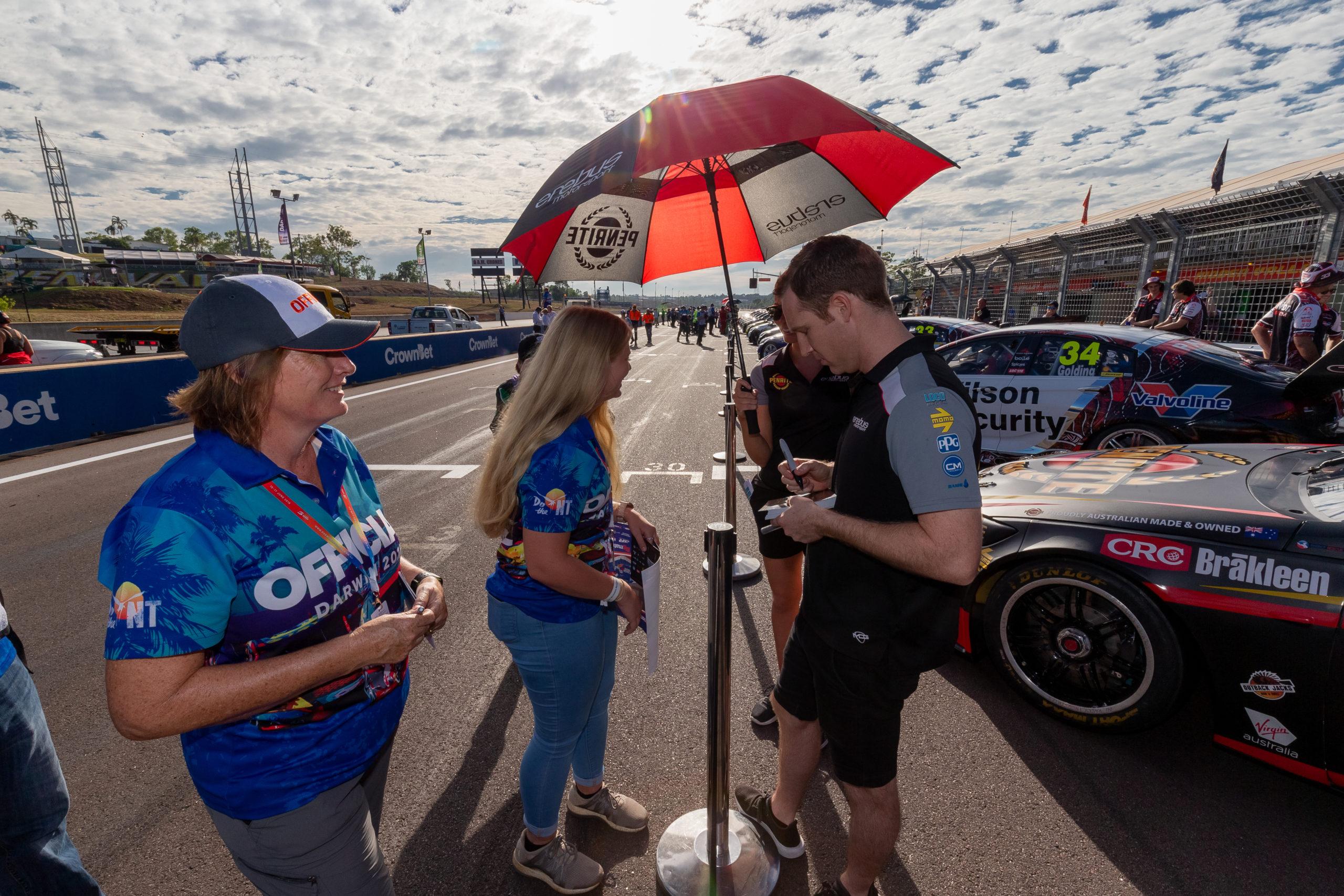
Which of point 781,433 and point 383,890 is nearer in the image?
point 383,890

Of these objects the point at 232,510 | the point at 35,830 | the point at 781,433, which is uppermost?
the point at 232,510

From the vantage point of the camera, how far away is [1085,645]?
275cm

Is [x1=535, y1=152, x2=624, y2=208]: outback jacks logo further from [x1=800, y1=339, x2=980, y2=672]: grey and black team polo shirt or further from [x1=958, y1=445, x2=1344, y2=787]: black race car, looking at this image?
[x1=958, y1=445, x2=1344, y2=787]: black race car

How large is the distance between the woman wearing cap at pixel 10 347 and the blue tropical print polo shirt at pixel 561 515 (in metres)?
11.0

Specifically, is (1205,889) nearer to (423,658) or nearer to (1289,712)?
(1289,712)

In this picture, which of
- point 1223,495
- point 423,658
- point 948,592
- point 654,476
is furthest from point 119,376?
point 1223,495

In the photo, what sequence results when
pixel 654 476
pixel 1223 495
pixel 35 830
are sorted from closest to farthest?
pixel 35 830, pixel 1223 495, pixel 654 476

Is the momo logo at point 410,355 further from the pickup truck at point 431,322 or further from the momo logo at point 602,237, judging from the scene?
the momo logo at point 602,237

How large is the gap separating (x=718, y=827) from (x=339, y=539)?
1528 millimetres

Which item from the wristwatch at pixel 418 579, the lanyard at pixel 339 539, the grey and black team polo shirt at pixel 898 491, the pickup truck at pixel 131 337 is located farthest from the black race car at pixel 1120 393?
the pickup truck at pixel 131 337

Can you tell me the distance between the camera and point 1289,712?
7.25ft

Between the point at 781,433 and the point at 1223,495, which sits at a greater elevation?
the point at 781,433

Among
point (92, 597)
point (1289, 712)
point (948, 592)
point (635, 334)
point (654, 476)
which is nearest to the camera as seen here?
point (948, 592)

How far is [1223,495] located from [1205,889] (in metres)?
1.56
